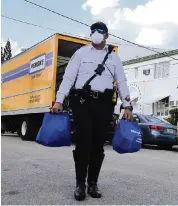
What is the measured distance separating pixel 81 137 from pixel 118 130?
17.1 inches

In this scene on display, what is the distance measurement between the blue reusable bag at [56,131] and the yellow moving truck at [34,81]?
26.1 ft

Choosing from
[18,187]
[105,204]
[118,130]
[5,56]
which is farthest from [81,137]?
[5,56]

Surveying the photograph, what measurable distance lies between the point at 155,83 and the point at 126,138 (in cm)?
2529

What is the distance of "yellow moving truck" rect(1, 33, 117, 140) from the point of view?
12391 mm

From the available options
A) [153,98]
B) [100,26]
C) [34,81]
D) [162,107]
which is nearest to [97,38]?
[100,26]

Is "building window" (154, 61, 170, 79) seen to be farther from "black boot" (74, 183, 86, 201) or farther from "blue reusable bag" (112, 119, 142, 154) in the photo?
"black boot" (74, 183, 86, 201)

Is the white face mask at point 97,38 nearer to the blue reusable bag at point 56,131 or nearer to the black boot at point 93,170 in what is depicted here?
the blue reusable bag at point 56,131

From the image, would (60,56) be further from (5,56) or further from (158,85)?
(5,56)

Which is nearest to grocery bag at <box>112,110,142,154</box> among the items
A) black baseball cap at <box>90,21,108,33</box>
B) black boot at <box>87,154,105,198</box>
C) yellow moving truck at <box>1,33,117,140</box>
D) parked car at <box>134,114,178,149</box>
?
black boot at <box>87,154,105,198</box>

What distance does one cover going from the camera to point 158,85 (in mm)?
28656

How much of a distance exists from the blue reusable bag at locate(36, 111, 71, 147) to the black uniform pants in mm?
124

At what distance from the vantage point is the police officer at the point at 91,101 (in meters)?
4.06

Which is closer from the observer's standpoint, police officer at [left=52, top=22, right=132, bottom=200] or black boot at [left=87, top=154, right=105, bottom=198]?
police officer at [left=52, top=22, right=132, bottom=200]

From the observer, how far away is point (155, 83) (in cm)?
2897
